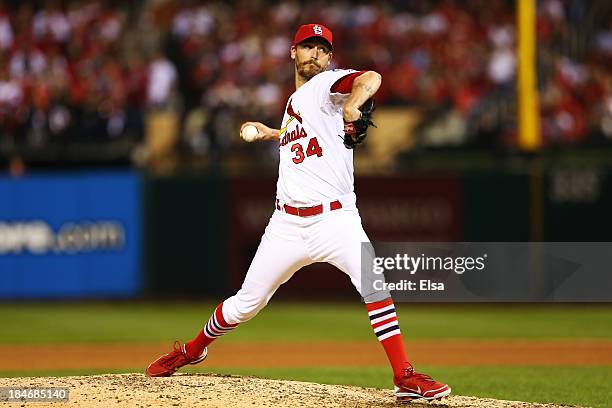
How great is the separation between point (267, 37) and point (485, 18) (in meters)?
3.88

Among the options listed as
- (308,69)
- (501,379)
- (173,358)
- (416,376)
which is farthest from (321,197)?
(501,379)

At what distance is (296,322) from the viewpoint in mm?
13641

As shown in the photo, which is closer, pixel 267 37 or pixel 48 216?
pixel 48 216

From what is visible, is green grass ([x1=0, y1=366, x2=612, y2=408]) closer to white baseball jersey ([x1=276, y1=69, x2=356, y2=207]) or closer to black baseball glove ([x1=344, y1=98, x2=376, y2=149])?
white baseball jersey ([x1=276, y1=69, x2=356, y2=207])

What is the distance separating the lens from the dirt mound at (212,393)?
20.3 ft

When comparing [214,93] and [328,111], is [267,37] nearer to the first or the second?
[214,93]

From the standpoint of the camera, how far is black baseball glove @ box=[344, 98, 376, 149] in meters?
5.89

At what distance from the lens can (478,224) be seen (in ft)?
50.2

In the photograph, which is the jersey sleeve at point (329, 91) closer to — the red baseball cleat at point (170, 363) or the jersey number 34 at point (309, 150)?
the jersey number 34 at point (309, 150)

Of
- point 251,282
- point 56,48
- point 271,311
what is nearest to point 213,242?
point 271,311

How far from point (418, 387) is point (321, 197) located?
1.20m

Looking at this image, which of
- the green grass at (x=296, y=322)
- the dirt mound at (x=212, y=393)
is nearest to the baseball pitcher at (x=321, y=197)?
the dirt mound at (x=212, y=393)

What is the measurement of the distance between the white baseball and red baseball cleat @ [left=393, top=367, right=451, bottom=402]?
1621 mm

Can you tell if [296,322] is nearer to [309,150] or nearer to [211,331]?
[211,331]
